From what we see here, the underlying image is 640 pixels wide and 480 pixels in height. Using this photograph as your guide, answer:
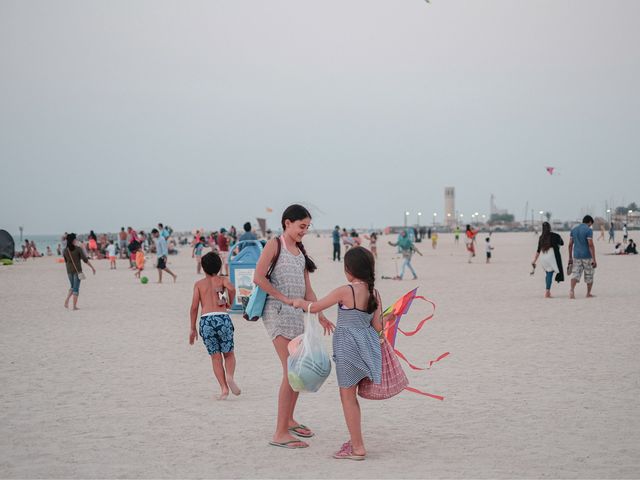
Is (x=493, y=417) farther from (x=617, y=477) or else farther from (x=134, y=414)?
(x=134, y=414)

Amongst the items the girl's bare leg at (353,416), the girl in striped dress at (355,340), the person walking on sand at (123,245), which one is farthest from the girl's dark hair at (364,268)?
the person walking on sand at (123,245)

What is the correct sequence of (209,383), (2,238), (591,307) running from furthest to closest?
1. (2,238)
2. (591,307)
3. (209,383)

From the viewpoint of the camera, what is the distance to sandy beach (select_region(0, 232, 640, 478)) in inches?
190

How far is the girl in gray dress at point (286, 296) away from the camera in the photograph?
526 cm

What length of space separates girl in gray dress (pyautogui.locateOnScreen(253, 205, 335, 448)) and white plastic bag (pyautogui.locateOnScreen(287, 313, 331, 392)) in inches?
7.4

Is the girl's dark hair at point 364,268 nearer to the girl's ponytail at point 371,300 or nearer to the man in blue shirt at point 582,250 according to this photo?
the girl's ponytail at point 371,300

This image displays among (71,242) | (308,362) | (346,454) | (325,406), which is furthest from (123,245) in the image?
(346,454)

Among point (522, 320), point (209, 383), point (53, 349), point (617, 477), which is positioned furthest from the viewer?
point (522, 320)

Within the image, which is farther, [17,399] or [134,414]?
[17,399]

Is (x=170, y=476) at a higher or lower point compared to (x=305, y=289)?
lower

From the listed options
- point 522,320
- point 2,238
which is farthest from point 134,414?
point 2,238

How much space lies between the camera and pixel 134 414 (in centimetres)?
627

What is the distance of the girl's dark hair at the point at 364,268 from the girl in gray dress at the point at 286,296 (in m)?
0.46

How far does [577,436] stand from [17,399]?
4.94m
